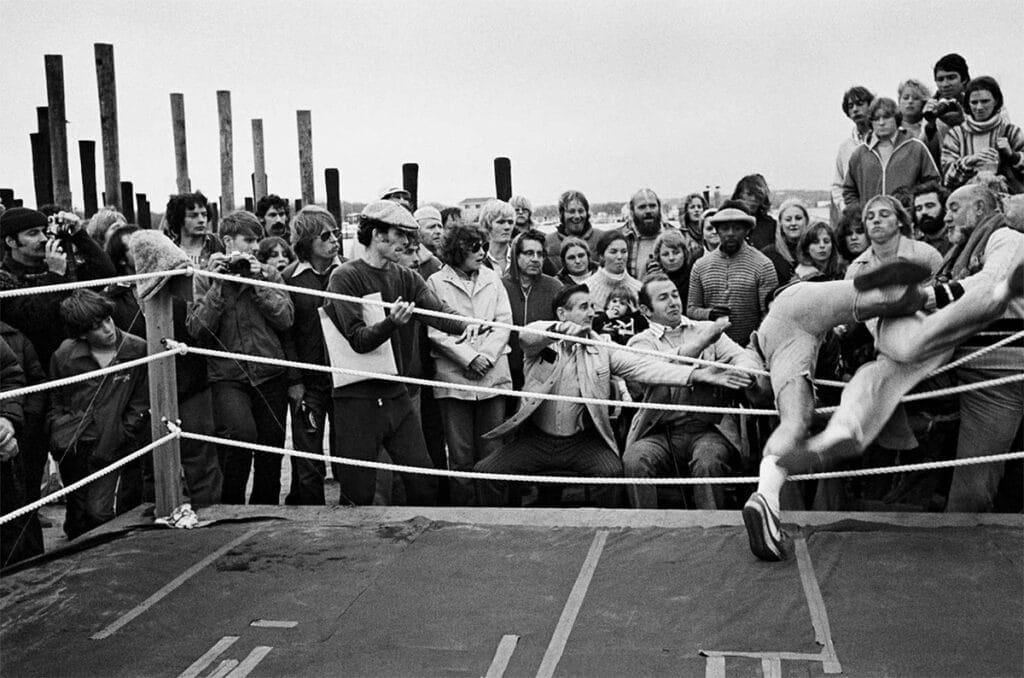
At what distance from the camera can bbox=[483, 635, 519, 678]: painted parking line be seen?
3564 mm

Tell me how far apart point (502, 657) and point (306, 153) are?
13.5 m

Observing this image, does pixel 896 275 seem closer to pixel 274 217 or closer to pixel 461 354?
pixel 461 354

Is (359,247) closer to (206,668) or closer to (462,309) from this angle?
(462,309)

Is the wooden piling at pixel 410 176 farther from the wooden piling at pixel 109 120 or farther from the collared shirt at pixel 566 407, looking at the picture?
the collared shirt at pixel 566 407

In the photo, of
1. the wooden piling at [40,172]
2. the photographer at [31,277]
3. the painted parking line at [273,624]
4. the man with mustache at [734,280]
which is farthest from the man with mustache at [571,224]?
the wooden piling at [40,172]

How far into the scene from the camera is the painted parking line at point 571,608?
362 centimetres

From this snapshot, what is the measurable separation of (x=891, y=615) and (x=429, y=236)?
4.06m

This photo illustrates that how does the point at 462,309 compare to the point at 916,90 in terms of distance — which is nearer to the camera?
the point at 462,309

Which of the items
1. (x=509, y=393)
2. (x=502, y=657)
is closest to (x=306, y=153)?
(x=509, y=393)

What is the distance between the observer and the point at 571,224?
7414 mm

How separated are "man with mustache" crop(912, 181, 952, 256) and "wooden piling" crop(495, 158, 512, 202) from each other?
537 cm

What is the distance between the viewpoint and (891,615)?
12.7ft

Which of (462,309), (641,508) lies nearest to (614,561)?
(641,508)

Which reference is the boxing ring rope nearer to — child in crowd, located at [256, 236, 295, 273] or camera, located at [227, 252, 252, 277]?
camera, located at [227, 252, 252, 277]
